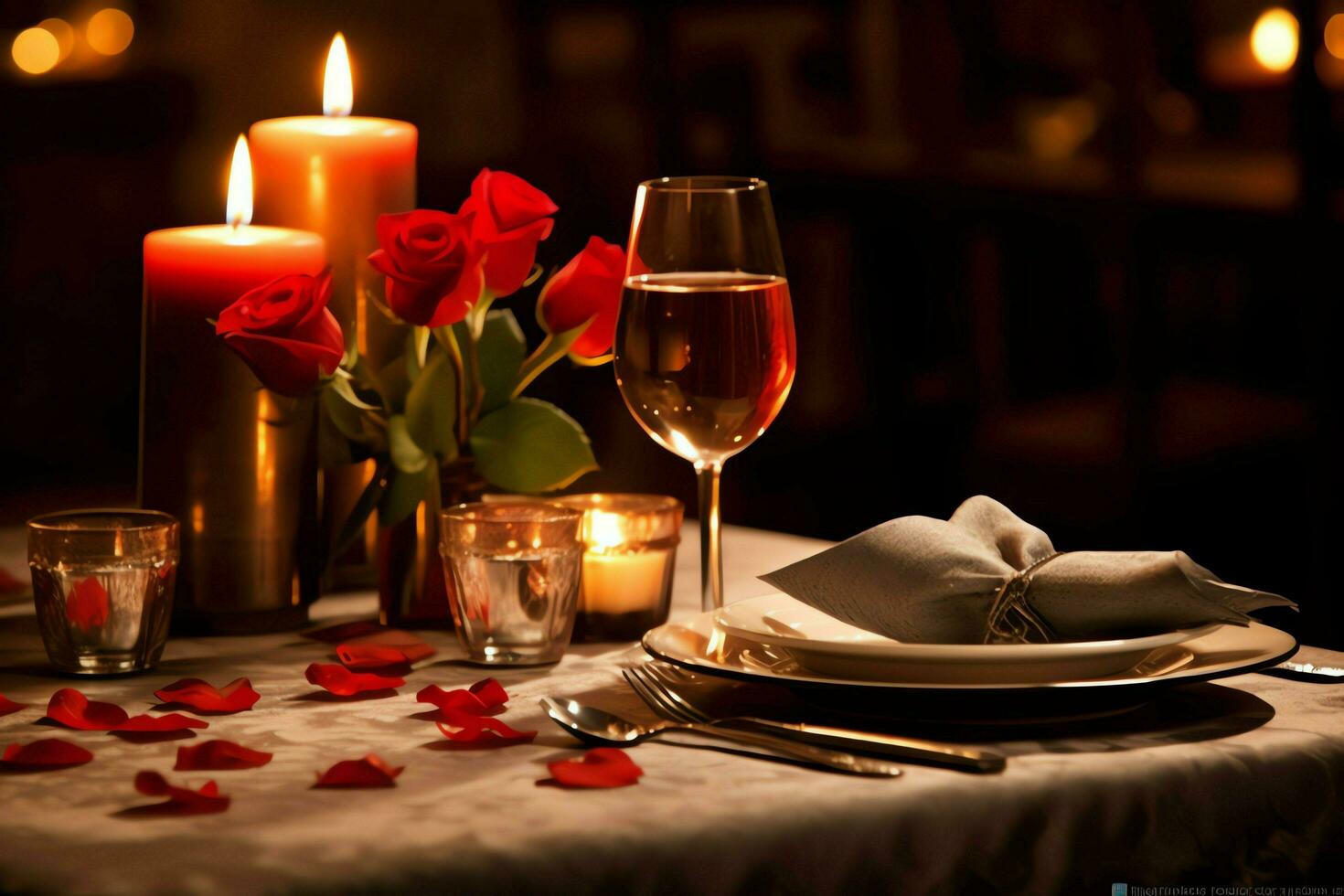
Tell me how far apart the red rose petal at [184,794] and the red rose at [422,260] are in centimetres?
38

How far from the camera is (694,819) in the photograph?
0.64 metres

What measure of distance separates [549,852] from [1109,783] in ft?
0.85

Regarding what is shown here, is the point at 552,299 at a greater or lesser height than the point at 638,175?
lesser

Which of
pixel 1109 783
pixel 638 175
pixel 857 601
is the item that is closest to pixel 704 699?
pixel 857 601

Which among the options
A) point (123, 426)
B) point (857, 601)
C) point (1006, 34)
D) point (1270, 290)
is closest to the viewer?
point (857, 601)

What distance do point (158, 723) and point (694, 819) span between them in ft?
1.04

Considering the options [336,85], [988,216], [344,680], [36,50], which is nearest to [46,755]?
[344,680]

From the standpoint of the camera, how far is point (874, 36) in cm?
263

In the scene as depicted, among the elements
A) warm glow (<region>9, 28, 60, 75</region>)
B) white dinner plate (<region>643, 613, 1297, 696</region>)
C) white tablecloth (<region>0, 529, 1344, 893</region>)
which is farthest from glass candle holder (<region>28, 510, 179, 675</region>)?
warm glow (<region>9, 28, 60, 75</region>)

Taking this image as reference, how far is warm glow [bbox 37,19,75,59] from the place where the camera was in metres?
1.40

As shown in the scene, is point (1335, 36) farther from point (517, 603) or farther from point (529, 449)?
point (517, 603)

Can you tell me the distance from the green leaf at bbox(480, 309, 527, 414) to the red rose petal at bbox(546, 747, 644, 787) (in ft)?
1.42

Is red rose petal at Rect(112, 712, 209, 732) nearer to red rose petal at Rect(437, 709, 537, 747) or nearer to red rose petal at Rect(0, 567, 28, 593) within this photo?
red rose petal at Rect(437, 709, 537, 747)

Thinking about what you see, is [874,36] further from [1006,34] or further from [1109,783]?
[1109,783]
